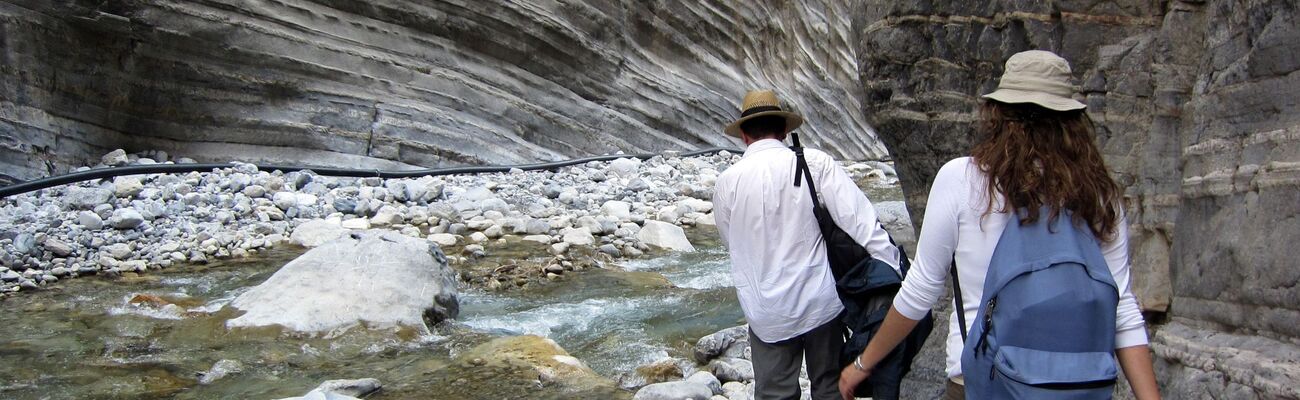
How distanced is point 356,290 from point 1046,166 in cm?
533

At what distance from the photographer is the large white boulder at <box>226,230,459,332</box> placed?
630 cm

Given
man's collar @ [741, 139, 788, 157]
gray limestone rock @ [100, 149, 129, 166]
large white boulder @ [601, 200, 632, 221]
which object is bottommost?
large white boulder @ [601, 200, 632, 221]

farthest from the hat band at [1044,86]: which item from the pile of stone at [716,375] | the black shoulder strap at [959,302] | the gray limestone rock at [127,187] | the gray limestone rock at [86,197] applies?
the gray limestone rock at [127,187]

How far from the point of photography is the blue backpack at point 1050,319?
1749mm

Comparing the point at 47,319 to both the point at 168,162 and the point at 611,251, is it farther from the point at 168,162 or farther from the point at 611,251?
the point at 168,162

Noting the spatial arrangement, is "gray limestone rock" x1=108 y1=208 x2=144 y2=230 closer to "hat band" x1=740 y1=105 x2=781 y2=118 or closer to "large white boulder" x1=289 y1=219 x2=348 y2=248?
"large white boulder" x1=289 y1=219 x2=348 y2=248

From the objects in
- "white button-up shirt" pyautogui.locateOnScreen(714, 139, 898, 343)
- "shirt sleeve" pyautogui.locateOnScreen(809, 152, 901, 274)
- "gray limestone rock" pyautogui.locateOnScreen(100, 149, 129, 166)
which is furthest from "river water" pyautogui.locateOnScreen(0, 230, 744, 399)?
"gray limestone rock" pyautogui.locateOnScreen(100, 149, 129, 166)

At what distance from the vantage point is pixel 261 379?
5359mm

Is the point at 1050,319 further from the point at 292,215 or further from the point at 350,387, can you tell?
the point at 292,215

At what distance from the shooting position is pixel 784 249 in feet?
9.20

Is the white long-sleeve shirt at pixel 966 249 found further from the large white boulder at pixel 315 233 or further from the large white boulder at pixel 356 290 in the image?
the large white boulder at pixel 315 233

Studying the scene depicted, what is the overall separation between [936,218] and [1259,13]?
44.1 inches

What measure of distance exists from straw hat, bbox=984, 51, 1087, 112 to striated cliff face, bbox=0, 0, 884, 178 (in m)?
11.9

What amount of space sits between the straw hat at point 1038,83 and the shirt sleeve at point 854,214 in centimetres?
75
